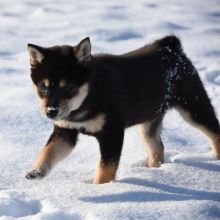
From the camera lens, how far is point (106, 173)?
4539mm

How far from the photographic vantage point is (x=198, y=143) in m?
6.13

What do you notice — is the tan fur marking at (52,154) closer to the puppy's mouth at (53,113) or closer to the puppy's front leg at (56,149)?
the puppy's front leg at (56,149)

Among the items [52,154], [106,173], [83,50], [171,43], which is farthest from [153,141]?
[83,50]

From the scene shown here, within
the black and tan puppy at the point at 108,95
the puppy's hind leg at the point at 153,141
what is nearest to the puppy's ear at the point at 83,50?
the black and tan puppy at the point at 108,95

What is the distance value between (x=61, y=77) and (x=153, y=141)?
4.47 ft

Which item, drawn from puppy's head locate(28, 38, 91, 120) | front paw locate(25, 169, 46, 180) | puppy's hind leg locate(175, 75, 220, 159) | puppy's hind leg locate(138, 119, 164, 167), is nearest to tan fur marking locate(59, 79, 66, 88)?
puppy's head locate(28, 38, 91, 120)

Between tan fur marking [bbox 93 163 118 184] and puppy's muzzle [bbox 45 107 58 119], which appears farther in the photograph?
tan fur marking [bbox 93 163 118 184]

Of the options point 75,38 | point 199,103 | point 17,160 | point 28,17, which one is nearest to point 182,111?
point 199,103

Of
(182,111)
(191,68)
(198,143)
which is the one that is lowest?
(198,143)

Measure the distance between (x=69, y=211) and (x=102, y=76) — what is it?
1.33m

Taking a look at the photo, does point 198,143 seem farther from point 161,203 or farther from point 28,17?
point 28,17

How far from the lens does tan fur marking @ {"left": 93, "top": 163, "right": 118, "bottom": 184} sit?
4.54 metres

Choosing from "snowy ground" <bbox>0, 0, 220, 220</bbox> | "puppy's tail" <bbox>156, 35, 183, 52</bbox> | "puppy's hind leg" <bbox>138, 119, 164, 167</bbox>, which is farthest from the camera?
"puppy's tail" <bbox>156, 35, 183, 52</bbox>

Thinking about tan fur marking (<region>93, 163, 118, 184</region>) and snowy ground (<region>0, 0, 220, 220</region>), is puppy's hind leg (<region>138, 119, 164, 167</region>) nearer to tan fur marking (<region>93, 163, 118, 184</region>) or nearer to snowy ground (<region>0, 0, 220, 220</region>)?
snowy ground (<region>0, 0, 220, 220</region>)
